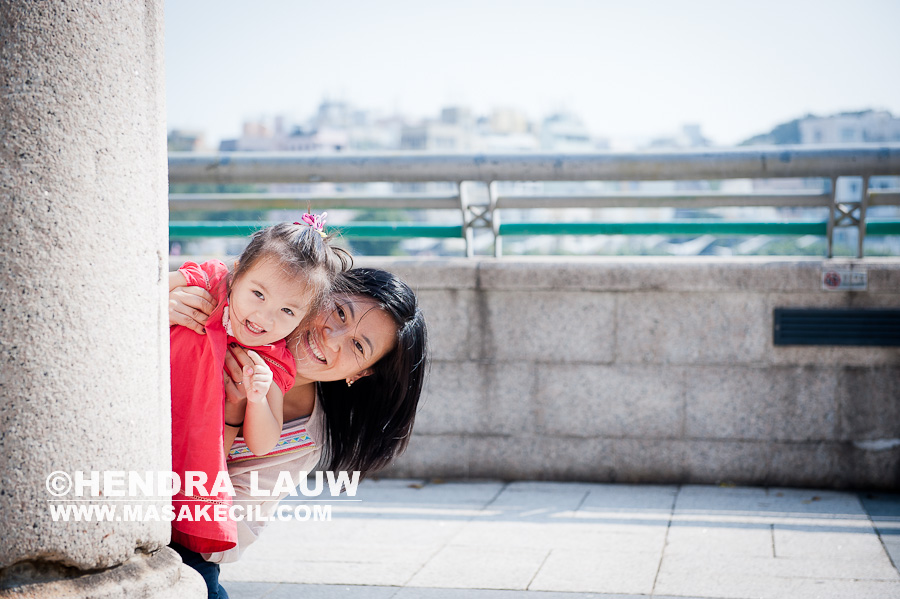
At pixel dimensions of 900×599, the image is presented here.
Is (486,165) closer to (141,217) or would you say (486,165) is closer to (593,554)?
(593,554)

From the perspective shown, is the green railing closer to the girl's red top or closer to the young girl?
the young girl

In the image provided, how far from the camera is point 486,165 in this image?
17.2 ft

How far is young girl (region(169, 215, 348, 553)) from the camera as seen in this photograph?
2.12 metres

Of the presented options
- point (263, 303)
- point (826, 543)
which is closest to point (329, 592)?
point (263, 303)

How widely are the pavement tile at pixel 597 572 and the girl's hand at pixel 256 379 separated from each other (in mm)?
1804

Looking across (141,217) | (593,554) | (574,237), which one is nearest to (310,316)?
(141,217)

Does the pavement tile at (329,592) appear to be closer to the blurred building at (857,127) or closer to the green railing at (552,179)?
the green railing at (552,179)

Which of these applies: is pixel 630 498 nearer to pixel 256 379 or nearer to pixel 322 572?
→ pixel 322 572

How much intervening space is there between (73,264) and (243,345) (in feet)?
2.24

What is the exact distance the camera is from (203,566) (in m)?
2.43

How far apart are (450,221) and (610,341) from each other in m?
1.46

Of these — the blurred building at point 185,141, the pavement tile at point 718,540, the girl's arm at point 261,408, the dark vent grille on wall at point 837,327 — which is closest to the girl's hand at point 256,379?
the girl's arm at point 261,408

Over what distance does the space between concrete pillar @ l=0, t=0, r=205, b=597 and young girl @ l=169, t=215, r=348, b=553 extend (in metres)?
Answer: 0.28

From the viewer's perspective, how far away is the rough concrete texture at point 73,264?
1.61m
